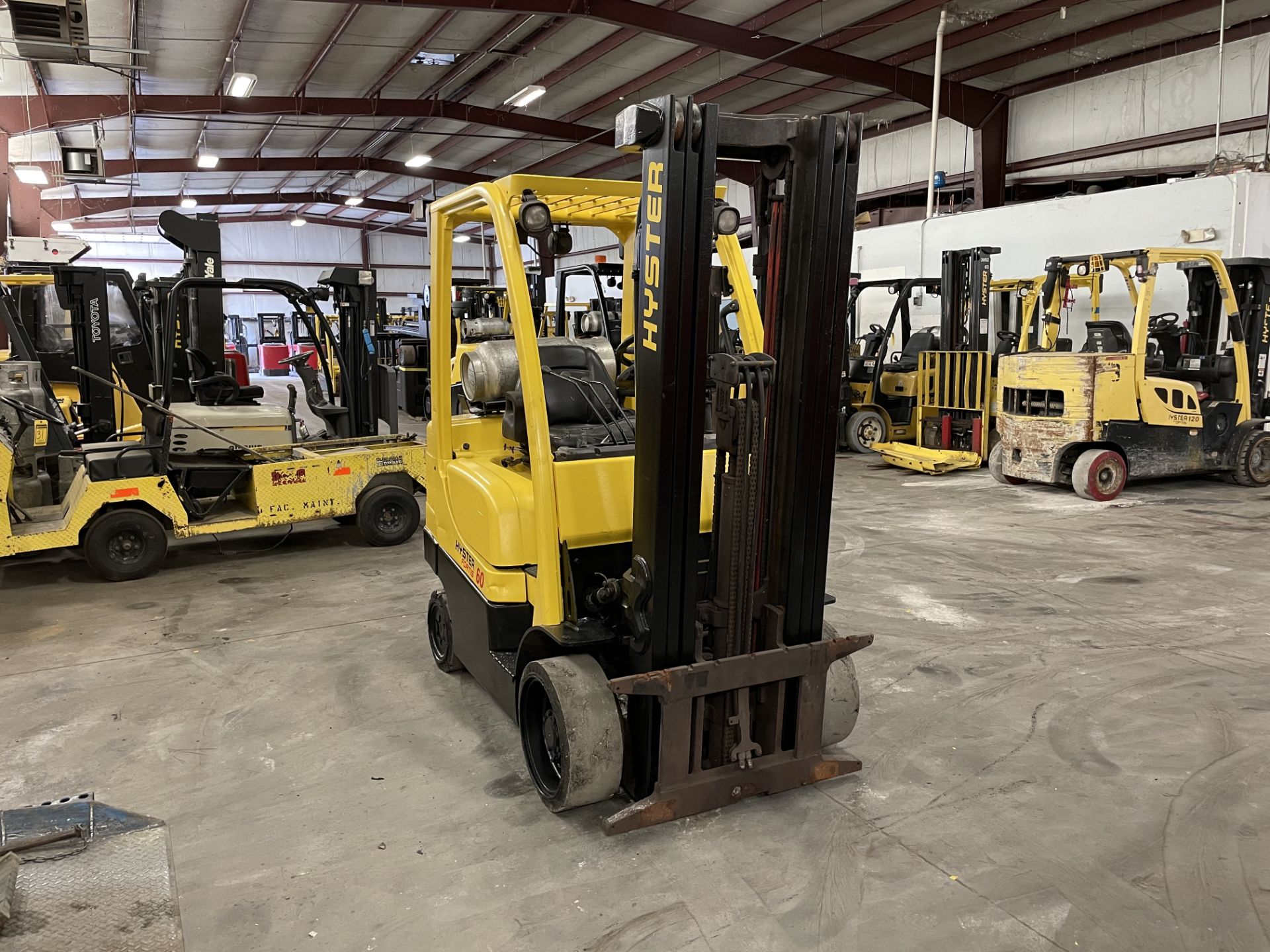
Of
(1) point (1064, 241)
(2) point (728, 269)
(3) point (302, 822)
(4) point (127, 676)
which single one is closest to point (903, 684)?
(2) point (728, 269)

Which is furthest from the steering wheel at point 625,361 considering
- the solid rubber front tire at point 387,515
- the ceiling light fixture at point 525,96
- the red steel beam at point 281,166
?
the red steel beam at point 281,166

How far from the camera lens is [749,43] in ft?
46.4

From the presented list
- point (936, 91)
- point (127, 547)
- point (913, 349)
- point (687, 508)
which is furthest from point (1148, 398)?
point (127, 547)

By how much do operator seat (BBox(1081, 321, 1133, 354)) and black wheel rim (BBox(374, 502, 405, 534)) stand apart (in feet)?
27.2

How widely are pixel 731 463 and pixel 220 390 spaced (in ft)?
21.9

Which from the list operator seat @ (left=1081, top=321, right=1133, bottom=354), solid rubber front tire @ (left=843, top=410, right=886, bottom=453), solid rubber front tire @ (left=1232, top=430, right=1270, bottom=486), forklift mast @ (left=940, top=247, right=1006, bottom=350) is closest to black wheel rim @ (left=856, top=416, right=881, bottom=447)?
solid rubber front tire @ (left=843, top=410, right=886, bottom=453)

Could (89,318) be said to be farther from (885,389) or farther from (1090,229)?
(1090,229)

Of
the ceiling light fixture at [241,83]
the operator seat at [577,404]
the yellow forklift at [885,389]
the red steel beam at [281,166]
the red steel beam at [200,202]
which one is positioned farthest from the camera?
the red steel beam at [200,202]

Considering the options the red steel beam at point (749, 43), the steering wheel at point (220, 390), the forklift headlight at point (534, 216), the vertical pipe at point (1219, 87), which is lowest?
the steering wheel at point (220, 390)

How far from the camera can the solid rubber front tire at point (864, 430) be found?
1326 centimetres

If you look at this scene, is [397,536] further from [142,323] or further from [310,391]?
[142,323]

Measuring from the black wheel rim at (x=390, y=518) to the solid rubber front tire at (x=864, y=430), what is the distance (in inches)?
300

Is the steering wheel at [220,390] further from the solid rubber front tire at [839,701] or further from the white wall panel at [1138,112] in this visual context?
the white wall panel at [1138,112]

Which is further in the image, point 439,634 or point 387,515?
point 387,515
